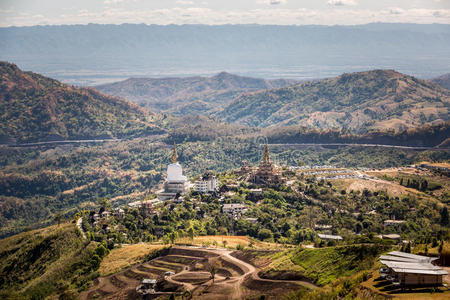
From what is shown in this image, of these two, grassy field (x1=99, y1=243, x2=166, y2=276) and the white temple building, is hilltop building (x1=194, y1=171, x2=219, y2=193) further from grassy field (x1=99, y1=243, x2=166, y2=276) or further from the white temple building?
grassy field (x1=99, y1=243, x2=166, y2=276)

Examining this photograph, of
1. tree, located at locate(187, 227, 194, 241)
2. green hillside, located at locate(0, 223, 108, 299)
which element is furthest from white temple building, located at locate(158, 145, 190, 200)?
tree, located at locate(187, 227, 194, 241)

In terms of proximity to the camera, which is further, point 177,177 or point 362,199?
point 177,177

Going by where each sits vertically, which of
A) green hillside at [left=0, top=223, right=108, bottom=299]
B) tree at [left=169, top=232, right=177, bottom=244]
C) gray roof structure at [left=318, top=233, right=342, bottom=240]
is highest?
tree at [left=169, top=232, right=177, bottom=244]

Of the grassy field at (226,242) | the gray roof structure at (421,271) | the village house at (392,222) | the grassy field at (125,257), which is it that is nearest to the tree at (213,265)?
the grassy field at (226,242)

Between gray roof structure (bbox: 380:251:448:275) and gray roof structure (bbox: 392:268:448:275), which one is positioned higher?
gray roof structure (bbox: 392:268:448:275)

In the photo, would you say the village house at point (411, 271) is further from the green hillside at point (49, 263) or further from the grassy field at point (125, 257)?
the green hillside at point (49, 263)

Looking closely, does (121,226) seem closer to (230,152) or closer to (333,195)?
(333,195)

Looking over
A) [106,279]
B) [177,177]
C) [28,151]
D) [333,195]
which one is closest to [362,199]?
[333,195]
